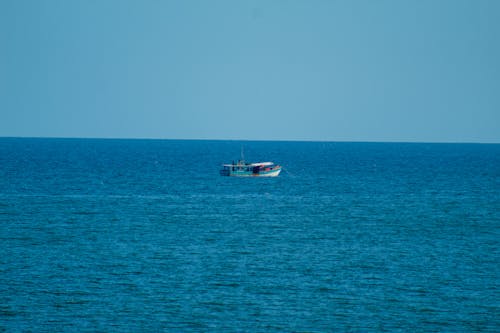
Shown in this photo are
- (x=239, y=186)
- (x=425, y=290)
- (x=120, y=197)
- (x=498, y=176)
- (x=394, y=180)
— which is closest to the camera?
(x=425, y=290)

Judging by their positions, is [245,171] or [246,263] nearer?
[246,263]

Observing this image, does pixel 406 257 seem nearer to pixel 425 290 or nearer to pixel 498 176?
pixel 425 290

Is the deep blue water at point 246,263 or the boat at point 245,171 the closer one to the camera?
the deep blue water at point 246,263

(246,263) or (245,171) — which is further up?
(245,171)

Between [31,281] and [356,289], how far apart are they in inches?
783

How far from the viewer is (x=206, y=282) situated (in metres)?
43.0

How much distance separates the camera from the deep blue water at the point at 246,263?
36.5 metres

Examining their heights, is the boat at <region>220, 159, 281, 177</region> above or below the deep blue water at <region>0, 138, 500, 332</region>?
above

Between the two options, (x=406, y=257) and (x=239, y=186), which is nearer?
(x=406, y=257)

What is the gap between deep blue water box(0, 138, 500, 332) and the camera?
36.5 meters

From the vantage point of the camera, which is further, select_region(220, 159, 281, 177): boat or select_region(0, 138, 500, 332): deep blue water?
select_region(220, 159, 281, 177): boat

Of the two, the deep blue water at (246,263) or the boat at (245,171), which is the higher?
the boat at (245,171)

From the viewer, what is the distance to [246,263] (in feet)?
160

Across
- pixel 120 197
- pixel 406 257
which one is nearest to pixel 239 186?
pixel 120 197
